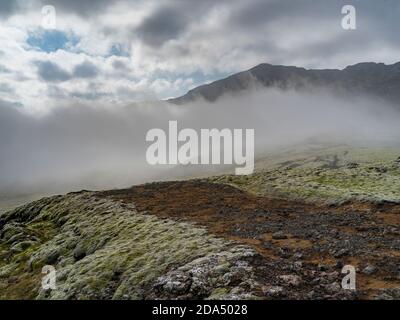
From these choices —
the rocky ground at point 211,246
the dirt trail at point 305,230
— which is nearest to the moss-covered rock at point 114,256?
the rocky ground at point 211,246

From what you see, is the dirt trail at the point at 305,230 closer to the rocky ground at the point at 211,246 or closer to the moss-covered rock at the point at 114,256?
the rocky ground at the point at 211,246

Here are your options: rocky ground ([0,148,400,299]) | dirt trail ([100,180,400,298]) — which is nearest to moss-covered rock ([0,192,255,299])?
rocky ground ([0,148,400,299])

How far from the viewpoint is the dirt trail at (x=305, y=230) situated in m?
23.8

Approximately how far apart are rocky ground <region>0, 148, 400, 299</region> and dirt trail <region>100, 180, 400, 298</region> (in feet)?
0.31

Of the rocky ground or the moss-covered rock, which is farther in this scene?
the moss-covered rock

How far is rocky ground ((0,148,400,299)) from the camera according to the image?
23484mm

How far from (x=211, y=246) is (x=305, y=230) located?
29.4 feet

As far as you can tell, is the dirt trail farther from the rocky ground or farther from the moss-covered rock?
the moss-covered rock

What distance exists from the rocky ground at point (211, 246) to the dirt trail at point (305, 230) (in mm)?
93

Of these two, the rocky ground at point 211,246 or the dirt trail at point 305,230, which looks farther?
the dirt trail at point 305,230

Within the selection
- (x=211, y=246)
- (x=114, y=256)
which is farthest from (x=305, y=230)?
(x=114, y=256)

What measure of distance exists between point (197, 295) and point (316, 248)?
Answer: 1009 centimetres

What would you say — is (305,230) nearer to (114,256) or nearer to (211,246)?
(211,246)
